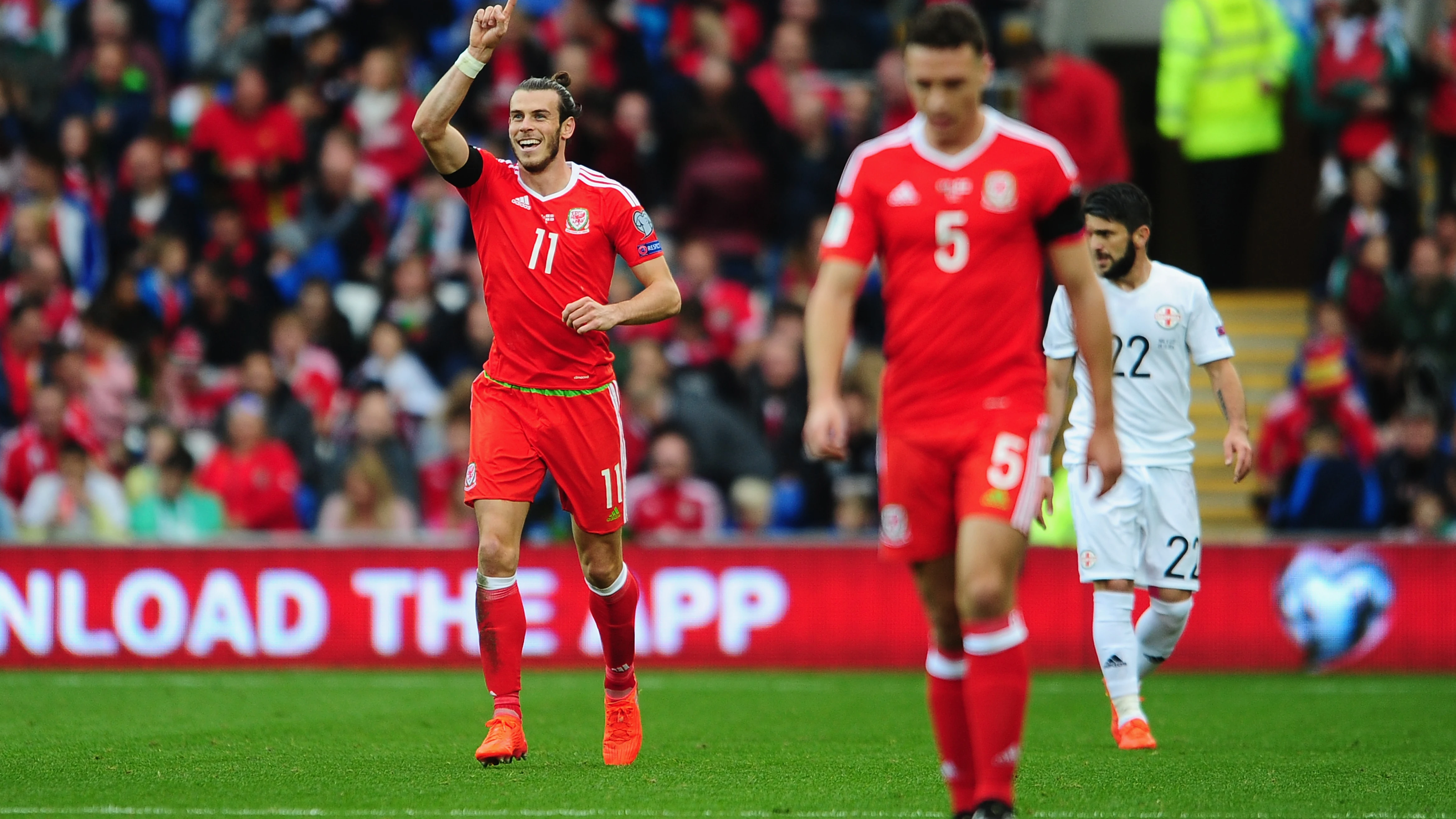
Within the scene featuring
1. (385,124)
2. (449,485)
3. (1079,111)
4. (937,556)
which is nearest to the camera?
(937,556)

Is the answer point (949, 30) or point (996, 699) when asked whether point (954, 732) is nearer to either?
point (996, 699)

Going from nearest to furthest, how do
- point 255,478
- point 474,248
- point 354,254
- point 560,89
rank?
point 560,89 < point 255,478 < point 474,248 < point 354,254

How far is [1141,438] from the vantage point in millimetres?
8984

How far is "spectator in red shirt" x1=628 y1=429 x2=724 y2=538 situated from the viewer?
531 inches

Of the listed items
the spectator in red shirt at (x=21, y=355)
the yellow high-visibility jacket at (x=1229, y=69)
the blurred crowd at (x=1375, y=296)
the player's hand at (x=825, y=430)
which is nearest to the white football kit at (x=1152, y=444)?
the player's hand at (x=825, y=430)

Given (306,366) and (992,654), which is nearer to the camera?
(992,654)

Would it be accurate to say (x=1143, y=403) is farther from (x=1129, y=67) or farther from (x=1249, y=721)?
(x=1129, y=67)

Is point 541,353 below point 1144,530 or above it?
above

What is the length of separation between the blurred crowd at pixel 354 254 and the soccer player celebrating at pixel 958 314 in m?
7.48

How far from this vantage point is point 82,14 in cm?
1789

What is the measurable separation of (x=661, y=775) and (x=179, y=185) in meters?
10.7

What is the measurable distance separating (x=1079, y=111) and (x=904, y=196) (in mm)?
9194

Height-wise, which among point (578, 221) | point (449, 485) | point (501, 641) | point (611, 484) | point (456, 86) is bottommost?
point (501, 641)

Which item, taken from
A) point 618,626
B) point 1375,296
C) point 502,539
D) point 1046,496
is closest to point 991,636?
point 1046,496
